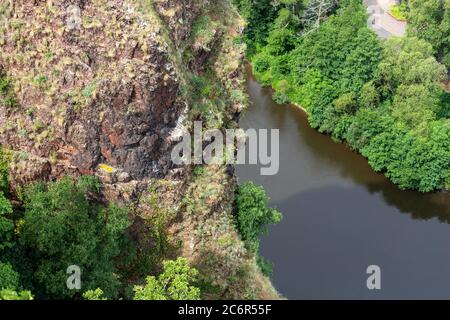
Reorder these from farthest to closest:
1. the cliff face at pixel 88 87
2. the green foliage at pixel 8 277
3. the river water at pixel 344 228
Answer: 1. the river water at pixel 344 228
2. the cliff face at pixel 88 87
3. the green foliage at pixel 8 277

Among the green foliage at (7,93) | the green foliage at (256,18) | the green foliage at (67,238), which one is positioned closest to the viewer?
the green foliage at (67,238)

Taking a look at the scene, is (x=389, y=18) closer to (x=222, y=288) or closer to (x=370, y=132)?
(x=370, y=132)

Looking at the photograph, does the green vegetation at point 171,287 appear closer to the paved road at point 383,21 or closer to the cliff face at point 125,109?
the cliff face at point 125,109

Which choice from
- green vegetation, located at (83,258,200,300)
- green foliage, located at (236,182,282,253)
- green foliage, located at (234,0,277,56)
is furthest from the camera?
green foliage, located at (234,0,277,56)

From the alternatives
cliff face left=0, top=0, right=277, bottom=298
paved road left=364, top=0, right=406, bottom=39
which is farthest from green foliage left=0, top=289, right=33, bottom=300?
paved road left=364, top=0, right=406, bottom=39

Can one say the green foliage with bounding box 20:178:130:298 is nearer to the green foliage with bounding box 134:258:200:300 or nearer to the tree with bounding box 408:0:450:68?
the green foliage with bounding box 134:258:200:300

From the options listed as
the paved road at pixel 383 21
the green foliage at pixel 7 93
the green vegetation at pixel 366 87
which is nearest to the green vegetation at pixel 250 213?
the green foliage at pixel 7 93

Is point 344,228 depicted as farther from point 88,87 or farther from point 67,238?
point 88,87
